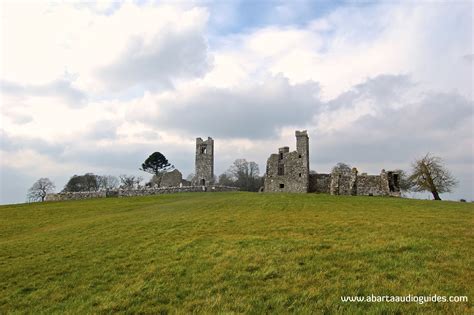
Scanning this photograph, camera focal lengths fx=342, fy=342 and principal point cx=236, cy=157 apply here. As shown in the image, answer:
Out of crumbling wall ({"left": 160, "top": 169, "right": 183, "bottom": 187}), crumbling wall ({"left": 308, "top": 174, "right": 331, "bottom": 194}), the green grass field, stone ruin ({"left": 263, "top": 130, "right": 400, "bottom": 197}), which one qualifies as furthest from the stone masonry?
the green grass field

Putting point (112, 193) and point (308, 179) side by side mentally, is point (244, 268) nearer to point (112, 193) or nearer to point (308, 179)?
point (308, 179)

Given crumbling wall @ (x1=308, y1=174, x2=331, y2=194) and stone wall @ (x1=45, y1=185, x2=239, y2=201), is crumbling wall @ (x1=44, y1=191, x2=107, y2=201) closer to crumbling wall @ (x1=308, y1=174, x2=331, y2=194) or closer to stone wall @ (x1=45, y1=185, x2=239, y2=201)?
stone wall @ (x1=45, y1=185, x2=239, y2=201)

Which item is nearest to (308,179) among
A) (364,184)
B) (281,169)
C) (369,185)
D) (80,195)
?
(281,169)

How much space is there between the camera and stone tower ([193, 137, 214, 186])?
57344 mm

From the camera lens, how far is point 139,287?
8367 millimetres

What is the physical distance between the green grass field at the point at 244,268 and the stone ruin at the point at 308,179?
86.5ft

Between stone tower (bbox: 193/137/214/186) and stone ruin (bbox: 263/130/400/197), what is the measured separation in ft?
42.4

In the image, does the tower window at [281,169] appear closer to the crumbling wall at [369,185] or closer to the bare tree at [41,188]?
the crumbling wall at [369,185]

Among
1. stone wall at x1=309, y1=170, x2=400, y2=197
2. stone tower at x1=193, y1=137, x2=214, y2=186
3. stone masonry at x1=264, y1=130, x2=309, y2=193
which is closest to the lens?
stone wall at x1=309, y1=170, x2=400, y2=197

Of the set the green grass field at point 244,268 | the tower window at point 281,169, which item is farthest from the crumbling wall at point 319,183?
the green grass field at point 244,268

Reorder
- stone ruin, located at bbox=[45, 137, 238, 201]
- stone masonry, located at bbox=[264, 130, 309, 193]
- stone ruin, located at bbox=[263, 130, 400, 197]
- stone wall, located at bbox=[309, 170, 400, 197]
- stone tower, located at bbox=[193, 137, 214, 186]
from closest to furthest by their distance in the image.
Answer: stone wall, located at bbox=[309, 170, 400, 197] < stone ruin, located at bbox=[263, 130, 400, 197] < stone masonry, located at bbox=[264, 130, 309, 193] < stone ruin, located at bbox=[45, 137, 238, 201] < stone tower, located at bbox=[193, 137, 214, 186]

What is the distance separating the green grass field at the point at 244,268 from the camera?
23.6 feet

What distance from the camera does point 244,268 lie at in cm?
915

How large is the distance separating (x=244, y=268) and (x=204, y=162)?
48.8 metres
